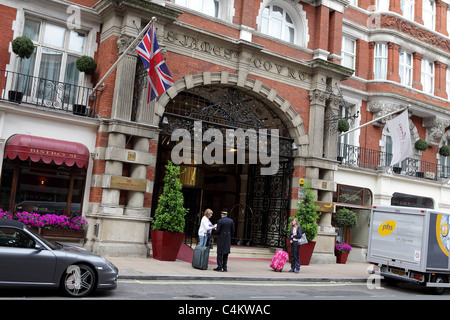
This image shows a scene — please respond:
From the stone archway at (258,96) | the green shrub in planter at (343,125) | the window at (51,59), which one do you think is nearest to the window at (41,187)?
the window at (51,59)

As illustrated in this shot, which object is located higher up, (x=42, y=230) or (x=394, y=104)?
(x=394, y=104)

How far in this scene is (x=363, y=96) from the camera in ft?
73.0

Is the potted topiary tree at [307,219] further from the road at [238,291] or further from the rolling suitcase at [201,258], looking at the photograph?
the rolling suitcase at [201,258]

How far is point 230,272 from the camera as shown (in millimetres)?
13172

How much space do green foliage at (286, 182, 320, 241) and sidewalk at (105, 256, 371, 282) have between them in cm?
130

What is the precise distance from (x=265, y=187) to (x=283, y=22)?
702 centimetres

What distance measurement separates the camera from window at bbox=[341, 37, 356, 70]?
22284mm

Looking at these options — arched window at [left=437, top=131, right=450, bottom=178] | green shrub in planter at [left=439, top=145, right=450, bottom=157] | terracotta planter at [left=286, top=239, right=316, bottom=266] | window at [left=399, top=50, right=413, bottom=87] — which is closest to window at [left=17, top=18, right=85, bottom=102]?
terracotta planter at [left=286, top=239, right=316, bottom=266]

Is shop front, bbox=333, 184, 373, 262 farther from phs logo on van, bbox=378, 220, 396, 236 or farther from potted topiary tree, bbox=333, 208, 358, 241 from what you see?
phs logo on van, bbox=378, 220, 396, 236

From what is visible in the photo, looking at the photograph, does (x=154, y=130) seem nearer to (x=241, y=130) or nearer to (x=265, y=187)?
(x=241, y=130)

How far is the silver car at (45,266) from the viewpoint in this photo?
Answer: 7738mm

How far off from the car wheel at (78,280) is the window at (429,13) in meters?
22.8

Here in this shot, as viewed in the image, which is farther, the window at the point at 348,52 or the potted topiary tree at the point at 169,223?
the window at the point at 348,52
